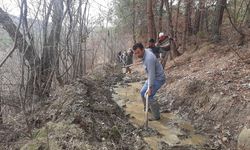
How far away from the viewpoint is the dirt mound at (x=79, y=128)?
14.9 ft

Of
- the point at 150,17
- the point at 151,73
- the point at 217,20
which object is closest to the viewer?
the point at 151,73

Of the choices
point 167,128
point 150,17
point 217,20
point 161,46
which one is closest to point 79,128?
point 167,128

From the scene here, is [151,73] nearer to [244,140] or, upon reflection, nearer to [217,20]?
[244,140]

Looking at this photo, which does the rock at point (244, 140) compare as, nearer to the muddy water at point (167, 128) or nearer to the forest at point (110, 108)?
the forest at point (110, 108)

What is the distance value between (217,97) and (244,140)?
2.17 meters

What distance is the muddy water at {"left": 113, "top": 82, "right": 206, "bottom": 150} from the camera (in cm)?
612

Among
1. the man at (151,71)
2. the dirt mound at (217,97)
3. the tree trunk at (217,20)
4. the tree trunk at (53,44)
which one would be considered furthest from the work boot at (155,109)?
the tree trunk at (217,20)

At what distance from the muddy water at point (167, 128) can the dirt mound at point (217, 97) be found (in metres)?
0.29

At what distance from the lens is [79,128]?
5133mm

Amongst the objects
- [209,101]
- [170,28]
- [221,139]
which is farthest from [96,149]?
[170,28]

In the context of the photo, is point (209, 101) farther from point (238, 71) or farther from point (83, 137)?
point (83, 137)

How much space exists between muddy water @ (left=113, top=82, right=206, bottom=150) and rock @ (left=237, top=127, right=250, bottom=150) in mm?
816

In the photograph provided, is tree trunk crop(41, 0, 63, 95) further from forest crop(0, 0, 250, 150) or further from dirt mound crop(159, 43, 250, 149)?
dirt mound crop(159, 43, 250, 149)

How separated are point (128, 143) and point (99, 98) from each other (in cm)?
330
